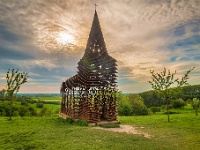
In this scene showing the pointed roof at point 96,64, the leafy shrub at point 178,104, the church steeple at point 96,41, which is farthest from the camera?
the leafy shrub at point 178,104

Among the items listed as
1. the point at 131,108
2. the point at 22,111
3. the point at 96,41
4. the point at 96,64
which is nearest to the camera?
the point at 96,64

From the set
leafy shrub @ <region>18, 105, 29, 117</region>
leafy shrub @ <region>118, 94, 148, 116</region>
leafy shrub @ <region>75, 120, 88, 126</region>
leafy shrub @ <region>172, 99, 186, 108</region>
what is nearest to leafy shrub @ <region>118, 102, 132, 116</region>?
leafy shrub @ <region>118, 94, 148, 116</region>

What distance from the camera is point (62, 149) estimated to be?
13.5m

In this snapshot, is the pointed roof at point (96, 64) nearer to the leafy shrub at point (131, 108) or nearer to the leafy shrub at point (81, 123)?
the leafy shrub at point (81, 123)

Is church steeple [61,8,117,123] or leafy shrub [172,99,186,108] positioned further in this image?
leafy shrub [172,99,186,108]

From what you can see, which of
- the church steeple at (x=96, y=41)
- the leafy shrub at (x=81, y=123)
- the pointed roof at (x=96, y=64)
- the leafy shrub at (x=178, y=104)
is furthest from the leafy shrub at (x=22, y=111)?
the leafy shrub at (x=178, y=104)

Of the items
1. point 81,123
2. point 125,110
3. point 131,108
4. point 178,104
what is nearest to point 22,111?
point 125,110

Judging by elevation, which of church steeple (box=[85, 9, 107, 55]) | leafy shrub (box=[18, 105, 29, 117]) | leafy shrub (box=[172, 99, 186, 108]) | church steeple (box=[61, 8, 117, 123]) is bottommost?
leafy shrub (box=[18, 105, 29, 117])

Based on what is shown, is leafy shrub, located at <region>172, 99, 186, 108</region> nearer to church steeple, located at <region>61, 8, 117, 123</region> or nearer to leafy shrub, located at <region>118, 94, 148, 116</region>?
leafy shrub, located at <region>118, 94, 148, 116</region>

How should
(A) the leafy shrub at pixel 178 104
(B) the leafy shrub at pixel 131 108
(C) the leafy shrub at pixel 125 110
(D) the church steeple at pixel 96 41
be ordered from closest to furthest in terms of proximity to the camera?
(D) the church steeple at pixel 96 41
(C) the leafy shrub at pixel 125 110
(B) the leafy shrub at pixel 131 108
(A) the leafy shrub at pixel 178 104

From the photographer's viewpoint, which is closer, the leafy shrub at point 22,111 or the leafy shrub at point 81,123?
the leafy shrub at point 81,123

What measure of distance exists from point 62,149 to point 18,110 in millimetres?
45234

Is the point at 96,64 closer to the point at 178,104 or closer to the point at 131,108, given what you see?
the point at 131,108

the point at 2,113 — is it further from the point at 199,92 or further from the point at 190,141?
the point at 199,92
